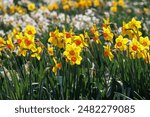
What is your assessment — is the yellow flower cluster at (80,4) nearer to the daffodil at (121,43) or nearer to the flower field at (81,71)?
the flower field at (81,71)

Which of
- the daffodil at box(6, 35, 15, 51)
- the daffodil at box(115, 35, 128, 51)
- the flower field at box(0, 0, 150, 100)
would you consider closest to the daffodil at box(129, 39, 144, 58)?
the flower field at box(0, 0, 150, 100)

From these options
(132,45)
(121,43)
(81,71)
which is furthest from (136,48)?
(81,71)

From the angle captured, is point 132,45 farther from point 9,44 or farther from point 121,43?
point 9,44

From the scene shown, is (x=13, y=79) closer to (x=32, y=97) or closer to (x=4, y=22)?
(x=32, y=97)

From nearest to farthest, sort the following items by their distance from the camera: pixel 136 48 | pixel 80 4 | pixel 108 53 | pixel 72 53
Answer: pixel 72 53 → pixel 136 48 → pixel 108 53 → pixel 80 4

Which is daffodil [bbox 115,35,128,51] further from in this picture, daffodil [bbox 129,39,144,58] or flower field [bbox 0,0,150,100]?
daffodil [bbox 129,39,144,58]

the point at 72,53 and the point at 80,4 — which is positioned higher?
the point at 72,53

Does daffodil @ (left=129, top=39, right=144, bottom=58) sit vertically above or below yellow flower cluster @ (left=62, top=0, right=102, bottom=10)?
above

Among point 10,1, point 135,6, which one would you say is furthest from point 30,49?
point 135,6

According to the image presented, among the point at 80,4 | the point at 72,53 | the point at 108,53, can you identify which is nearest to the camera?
the point at 72,53
